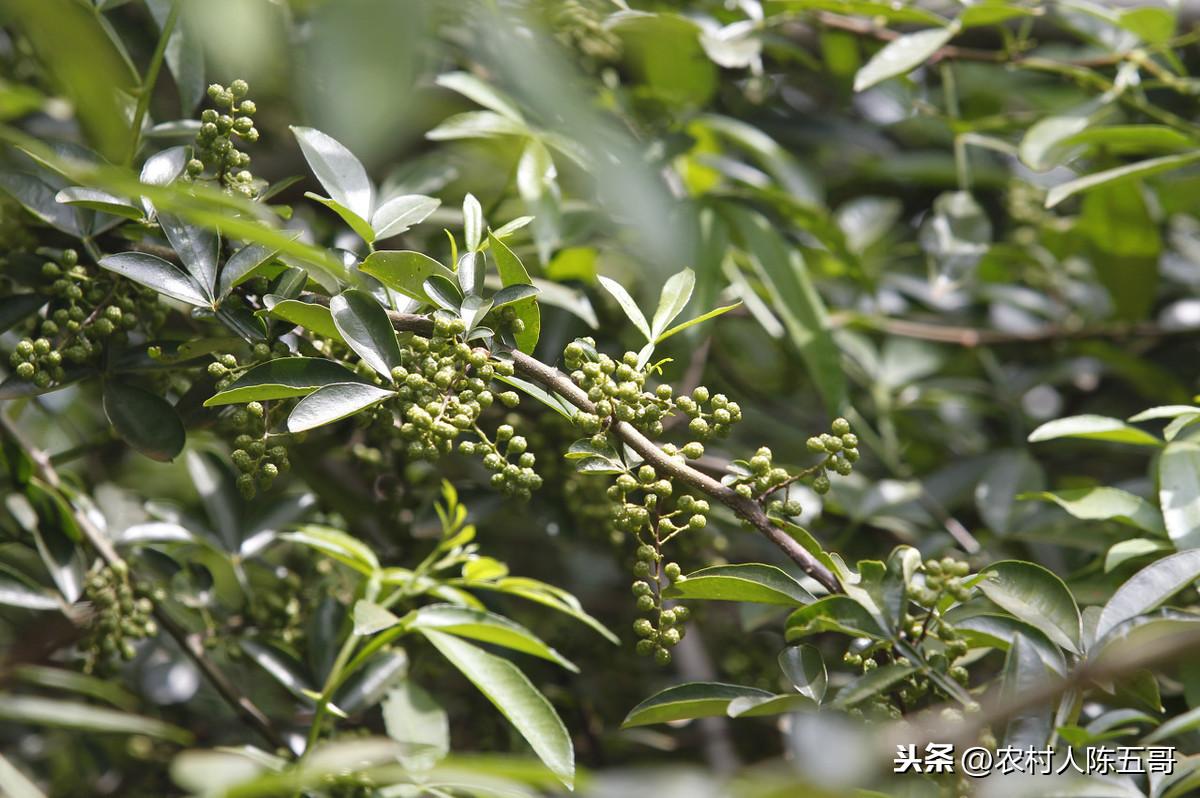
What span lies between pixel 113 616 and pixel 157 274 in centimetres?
41

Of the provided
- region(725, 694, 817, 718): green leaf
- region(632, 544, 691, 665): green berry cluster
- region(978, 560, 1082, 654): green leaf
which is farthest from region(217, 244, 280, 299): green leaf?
region(978, 560, 1082, 654): green leaf

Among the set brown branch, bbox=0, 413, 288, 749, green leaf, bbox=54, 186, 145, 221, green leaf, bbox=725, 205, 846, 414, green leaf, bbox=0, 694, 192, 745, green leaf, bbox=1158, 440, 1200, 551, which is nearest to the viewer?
green leaf, bbox=0, 694, 192, 745

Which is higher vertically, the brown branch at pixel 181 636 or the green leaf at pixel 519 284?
the green leaf at pixel 519 284

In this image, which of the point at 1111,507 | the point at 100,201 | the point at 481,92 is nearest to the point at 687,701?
the point at 1111,507

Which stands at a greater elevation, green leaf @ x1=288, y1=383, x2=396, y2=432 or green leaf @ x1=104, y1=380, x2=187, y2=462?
green leaf @ x1=288, y1=383, x2=396, y2=432

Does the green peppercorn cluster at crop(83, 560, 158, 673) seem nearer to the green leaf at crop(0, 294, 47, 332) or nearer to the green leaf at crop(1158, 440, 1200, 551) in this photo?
the green leaf at crop(0, 294, 47, 332)

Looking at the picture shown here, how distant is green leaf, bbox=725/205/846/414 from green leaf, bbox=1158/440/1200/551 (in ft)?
1.25

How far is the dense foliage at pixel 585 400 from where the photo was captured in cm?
78

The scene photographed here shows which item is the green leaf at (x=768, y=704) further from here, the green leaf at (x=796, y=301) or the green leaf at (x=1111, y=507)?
the green leaf at (x=796, y=301)

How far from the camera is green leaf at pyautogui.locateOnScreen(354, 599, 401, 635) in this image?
2.83 ft

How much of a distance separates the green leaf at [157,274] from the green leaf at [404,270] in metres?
0.14

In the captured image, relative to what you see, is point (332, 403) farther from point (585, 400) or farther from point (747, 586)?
point (747, 586)

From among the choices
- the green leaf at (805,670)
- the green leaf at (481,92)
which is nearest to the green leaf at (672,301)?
the green leaf at (805,670)

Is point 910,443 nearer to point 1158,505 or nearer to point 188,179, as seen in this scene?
point 1158,505
